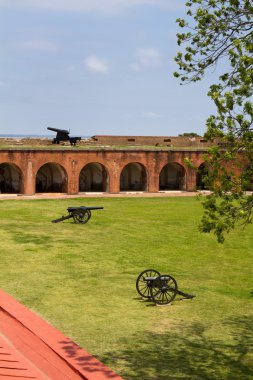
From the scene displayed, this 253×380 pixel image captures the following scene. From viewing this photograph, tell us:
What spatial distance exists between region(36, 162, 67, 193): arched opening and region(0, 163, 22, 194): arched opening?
1.40 m

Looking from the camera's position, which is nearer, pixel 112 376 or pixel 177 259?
pixel 112 376

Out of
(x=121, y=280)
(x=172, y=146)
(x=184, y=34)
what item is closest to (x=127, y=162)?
(x=172, y=146)

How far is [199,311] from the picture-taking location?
37.0 feet

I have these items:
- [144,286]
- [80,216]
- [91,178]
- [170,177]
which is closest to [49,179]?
[91,178]

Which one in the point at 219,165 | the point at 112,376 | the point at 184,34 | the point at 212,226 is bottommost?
the point at 112,376

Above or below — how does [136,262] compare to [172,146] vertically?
below

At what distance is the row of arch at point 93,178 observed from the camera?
114ft

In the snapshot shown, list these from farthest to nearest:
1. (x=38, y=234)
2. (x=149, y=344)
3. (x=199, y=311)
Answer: (x=38, y=234)
(x=199, y=311)
(x=149, y=344)

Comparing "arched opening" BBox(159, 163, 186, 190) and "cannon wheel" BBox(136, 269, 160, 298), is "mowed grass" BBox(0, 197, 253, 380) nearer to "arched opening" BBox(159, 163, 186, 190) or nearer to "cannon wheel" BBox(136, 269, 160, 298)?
"cannon wheel" BBox(136, 269, 160, 298)

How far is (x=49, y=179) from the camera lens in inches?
1400

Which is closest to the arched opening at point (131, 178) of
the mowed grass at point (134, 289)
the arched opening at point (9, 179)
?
the arched opening at point (9, 179)

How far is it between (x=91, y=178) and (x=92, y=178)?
0.22 feet

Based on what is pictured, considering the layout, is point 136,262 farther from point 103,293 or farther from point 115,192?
point 115,192

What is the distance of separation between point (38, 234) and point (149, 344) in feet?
34.7
